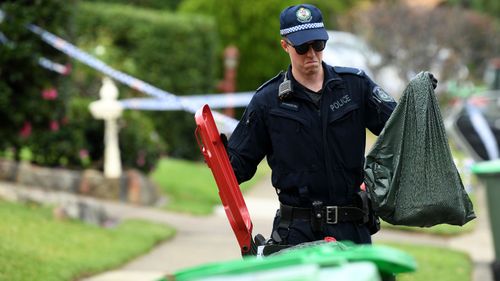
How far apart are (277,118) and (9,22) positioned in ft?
22.9

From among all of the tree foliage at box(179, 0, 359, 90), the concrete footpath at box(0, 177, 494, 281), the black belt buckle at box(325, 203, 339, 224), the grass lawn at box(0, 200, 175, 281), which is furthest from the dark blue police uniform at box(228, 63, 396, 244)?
the tree foliage at box(179, 0, 359, 90)

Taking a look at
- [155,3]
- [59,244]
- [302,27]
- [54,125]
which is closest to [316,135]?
[302,27]

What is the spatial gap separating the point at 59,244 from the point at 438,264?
3.29 metres

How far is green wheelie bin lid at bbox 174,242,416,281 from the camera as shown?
3.31 metres

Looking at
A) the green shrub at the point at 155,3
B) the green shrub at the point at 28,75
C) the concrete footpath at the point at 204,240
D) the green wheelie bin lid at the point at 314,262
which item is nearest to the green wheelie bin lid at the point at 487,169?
the concrete footpath at the point at 204,240

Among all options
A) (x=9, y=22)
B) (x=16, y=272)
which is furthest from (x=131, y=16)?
(x=16, y=272)

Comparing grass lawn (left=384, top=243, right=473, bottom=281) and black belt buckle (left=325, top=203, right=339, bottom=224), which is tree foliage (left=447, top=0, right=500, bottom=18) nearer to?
grass lawn (left=384, top=243, right=473, bottom=281)

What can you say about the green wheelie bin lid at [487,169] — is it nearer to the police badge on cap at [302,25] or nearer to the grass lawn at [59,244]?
the grass lawn at [59,244]

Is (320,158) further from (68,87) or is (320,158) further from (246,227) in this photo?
(68,87)

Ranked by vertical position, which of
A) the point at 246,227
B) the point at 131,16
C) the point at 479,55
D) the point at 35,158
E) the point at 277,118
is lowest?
the point at 246,227

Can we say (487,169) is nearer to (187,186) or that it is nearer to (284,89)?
(284,89)

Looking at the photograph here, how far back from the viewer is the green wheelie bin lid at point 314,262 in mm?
3314

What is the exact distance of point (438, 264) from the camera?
10.2m

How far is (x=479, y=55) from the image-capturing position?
29.7 metres
